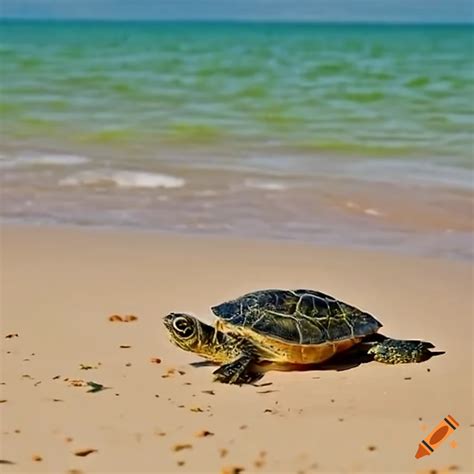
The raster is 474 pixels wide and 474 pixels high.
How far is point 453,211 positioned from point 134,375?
5.48m

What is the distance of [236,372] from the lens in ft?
16.2

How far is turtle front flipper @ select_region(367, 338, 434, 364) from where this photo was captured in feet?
17.0

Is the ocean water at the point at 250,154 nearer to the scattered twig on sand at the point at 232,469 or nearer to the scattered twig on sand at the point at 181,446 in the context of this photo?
the scattered twig on sand at the point at 181,446

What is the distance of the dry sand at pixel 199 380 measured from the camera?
4078mm

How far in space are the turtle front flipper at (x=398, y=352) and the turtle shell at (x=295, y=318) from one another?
10 cm

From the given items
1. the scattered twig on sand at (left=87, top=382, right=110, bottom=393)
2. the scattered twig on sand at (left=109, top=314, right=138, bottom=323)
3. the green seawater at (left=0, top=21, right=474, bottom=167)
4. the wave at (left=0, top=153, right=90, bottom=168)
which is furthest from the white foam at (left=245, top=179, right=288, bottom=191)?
the scattered twig on sand at (left=87, top=382, right=110, bottom=393)

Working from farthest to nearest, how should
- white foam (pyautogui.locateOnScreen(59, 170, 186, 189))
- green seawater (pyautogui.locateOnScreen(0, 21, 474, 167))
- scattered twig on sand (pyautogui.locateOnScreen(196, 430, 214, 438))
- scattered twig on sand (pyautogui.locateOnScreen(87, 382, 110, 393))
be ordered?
green seawater (pyautogui.locateOnScreen(0, 21, 474, 167)) → white foam (pyautogui.locateOnScreen(59, 170, 186, 189)) → scattered twig on sand (pyautogui.locateOnScreen(87, 382, 110, 393)) → scattered twig on sand (pyautogui.locateOnScreen(196, 430, 214, 438))

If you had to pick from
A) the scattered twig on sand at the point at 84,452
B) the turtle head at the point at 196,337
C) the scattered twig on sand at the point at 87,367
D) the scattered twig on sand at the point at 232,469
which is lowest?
the scattered twig on sand at the point at 87,367

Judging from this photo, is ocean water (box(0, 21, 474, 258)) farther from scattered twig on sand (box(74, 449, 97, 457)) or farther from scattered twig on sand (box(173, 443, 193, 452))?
scattered twig on sand (box(74, 449, 97, 457))

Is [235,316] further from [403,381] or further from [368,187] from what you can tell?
[368,187]

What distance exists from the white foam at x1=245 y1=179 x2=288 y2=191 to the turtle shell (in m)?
5.71

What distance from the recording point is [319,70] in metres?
31.6

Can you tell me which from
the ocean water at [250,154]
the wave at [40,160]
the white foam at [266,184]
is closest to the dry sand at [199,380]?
the ocean water at [250,154]

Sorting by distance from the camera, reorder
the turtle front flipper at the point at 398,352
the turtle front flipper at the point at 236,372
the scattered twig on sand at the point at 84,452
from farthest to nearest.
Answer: the turtle front flipper at the point at 398,352 → the turtle front flipper at the point at 236,372 → the scattered twig on sand at the point at 84,452
